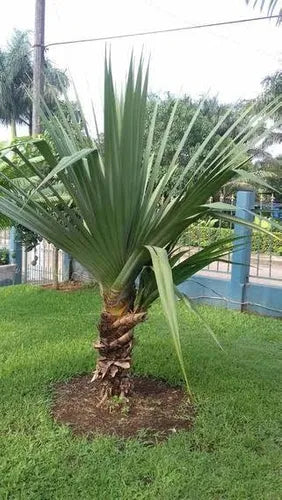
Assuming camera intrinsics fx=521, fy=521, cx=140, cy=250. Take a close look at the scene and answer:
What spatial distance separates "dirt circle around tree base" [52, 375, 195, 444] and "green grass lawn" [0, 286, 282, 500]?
8 cm

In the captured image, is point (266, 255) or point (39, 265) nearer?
point (266, 255)

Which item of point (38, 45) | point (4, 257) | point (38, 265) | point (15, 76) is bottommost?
point (38, 265)

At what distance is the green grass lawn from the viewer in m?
2.39

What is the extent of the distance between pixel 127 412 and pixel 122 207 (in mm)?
1247

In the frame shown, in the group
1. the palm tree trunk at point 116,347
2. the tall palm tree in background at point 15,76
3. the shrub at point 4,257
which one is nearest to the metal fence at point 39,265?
the shrub at point 4,257

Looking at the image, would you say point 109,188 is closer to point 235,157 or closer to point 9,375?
point 235,157

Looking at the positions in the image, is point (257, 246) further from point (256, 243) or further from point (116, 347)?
point (116, 347)

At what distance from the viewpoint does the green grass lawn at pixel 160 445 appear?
2.39 metres

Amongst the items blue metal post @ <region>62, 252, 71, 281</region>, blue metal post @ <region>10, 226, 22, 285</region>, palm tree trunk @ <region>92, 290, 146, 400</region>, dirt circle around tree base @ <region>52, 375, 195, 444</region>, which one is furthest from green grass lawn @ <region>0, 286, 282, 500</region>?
blue metal post @ <region>10, 226, 22, 285</region>

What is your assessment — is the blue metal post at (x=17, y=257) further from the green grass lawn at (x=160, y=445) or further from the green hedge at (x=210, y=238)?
the green grass lawn at (x=160, y=445)

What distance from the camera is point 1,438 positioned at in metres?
2.78

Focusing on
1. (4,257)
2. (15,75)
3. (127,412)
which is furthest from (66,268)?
(15,75)

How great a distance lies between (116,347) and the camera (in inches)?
118

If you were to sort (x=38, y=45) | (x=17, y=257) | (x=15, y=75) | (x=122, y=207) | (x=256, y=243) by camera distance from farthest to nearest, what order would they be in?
(x=15, y=75) → (x=38, y=45) → (x=17, y=257) → (x=256, y=243) → (x=122, y=207)
